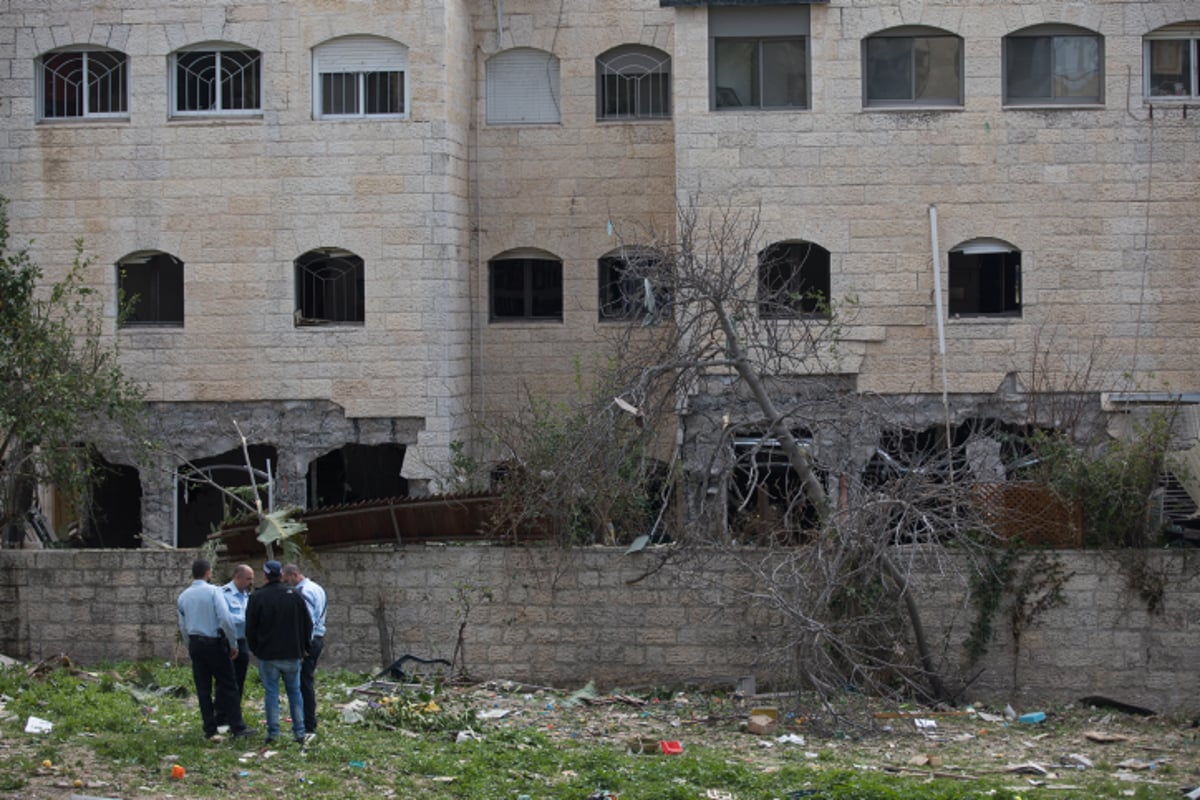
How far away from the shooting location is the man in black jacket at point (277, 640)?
12289mm

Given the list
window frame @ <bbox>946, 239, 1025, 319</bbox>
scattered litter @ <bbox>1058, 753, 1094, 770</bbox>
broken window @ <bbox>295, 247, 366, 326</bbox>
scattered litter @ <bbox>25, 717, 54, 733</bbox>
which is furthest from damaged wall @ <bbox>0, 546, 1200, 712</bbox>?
window frame @ <bbox>946, 239, 1025, 319</bbox>

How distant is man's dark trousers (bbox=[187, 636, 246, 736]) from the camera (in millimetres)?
12617

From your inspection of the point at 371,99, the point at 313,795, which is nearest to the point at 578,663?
the point at 313,795

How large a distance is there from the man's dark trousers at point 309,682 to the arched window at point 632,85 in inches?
480

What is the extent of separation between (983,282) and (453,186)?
742 cm

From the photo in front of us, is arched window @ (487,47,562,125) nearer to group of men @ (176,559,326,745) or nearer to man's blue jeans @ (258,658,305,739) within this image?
group of men @ (176,559,326,745)

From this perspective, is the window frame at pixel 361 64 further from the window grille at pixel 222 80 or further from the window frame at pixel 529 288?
the window frame at pixel 529 288

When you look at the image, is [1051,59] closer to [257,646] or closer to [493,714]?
[493,714]

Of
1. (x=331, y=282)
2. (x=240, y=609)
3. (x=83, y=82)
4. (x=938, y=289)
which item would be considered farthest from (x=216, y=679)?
(x=83, y=82)

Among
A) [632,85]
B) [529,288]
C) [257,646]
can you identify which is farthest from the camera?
[529,288]

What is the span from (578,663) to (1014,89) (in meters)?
Result: 10.4

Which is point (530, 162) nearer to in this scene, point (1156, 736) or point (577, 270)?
point (577, 270)

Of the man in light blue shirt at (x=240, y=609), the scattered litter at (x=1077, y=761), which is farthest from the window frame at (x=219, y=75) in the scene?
the scattered litter at (x=1077, y=761)

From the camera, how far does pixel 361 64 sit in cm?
2141
